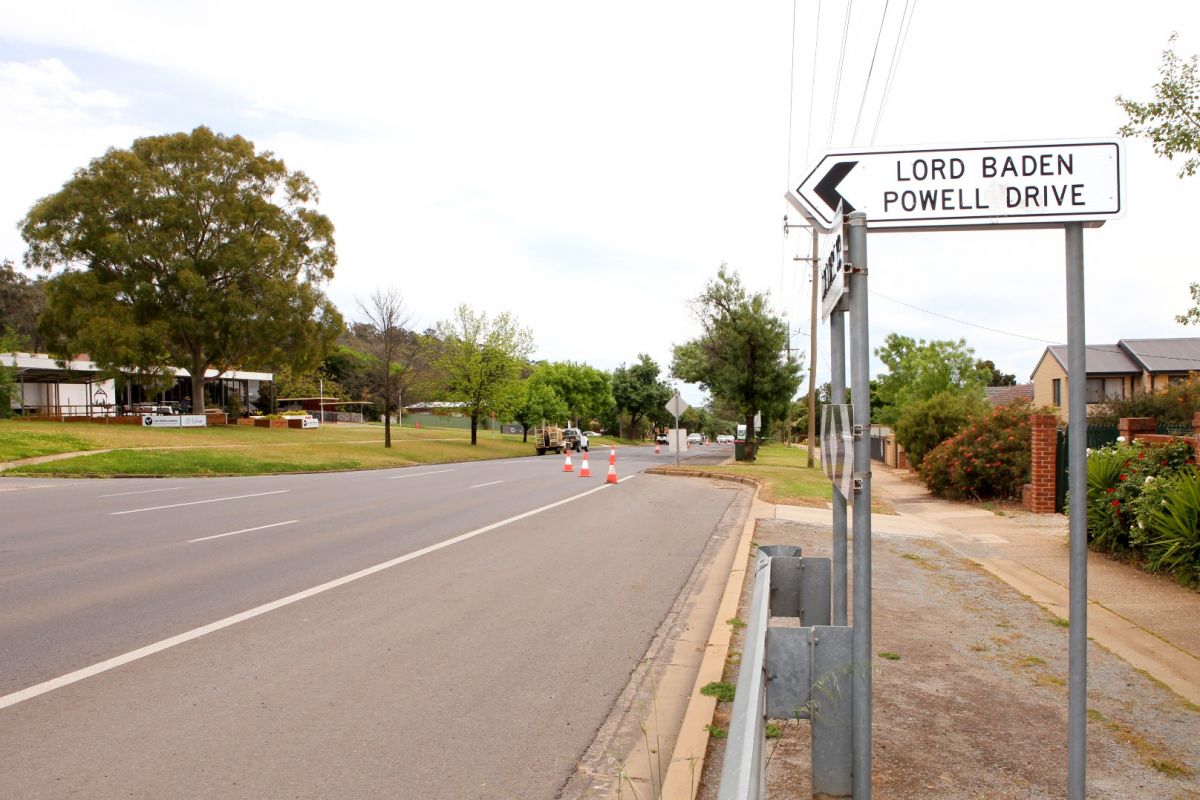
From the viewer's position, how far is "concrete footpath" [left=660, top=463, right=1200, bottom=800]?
5.32m

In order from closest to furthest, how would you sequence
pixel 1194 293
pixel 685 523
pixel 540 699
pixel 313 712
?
pixel 313 712 → pixel 540 699 → pixel 1194 293 → pixel 685 523

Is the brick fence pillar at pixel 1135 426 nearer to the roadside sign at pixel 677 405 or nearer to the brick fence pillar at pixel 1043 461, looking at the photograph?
the brick fence pillar at pixel 1043 461

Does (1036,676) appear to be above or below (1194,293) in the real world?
below

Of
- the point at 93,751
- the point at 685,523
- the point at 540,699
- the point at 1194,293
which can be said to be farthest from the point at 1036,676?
the point at 1194,293

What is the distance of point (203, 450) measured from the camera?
3141 cm

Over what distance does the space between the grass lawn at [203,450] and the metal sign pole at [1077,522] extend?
27008 millimetres

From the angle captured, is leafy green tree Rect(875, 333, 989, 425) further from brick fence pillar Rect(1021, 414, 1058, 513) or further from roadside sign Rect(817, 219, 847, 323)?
roadside sign Rect(817, 219, 847, 323)

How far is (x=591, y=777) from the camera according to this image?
436 centimetres

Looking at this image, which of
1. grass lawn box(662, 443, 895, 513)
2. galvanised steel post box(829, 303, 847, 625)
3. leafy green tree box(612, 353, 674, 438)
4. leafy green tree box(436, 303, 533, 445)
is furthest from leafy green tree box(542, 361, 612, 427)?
galvanised steel post box(829, 303, 847, 625)

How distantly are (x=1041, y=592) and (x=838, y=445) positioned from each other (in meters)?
6.95

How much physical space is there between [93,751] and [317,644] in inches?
83.7

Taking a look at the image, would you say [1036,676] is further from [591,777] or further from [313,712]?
[313,712]

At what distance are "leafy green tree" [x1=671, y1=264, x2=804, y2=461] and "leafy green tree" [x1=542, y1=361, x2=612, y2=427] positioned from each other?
41614mm

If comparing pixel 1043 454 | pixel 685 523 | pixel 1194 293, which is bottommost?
pixel 685 523
